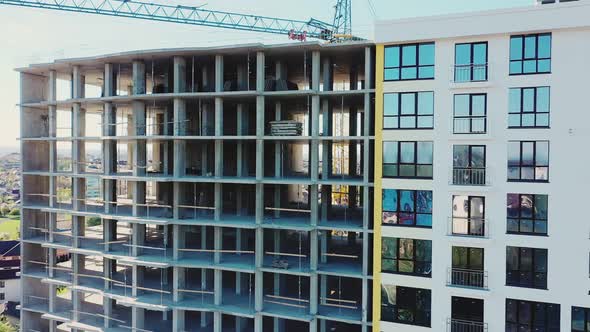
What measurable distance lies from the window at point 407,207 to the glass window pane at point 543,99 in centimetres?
644

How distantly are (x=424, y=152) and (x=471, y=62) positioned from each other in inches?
195

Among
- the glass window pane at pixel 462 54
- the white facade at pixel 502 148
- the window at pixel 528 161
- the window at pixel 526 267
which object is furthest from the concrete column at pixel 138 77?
the window at pixel 526 267

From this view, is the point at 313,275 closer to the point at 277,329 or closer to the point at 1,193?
the point at 277,329

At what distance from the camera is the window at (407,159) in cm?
2053

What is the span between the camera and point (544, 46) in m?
19.0

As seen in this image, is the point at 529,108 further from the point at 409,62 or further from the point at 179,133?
the point at 179,133

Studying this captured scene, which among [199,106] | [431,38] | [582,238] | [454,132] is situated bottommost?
[582,238]

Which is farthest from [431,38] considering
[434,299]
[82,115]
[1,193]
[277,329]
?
[1,193]

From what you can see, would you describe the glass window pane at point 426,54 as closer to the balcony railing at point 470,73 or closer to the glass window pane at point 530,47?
the balcony railing at point 470,73

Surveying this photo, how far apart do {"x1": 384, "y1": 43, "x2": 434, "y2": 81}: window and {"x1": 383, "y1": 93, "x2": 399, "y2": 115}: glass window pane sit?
884 millimetres

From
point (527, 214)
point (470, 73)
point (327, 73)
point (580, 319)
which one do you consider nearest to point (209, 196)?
point (327, 73)

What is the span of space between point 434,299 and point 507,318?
11.1 feet

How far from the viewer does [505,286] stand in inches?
765

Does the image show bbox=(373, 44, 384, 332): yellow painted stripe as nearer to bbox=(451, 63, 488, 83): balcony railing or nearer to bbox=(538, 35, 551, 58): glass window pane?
bbox=(451, 63, 488, 83): balcony railing
